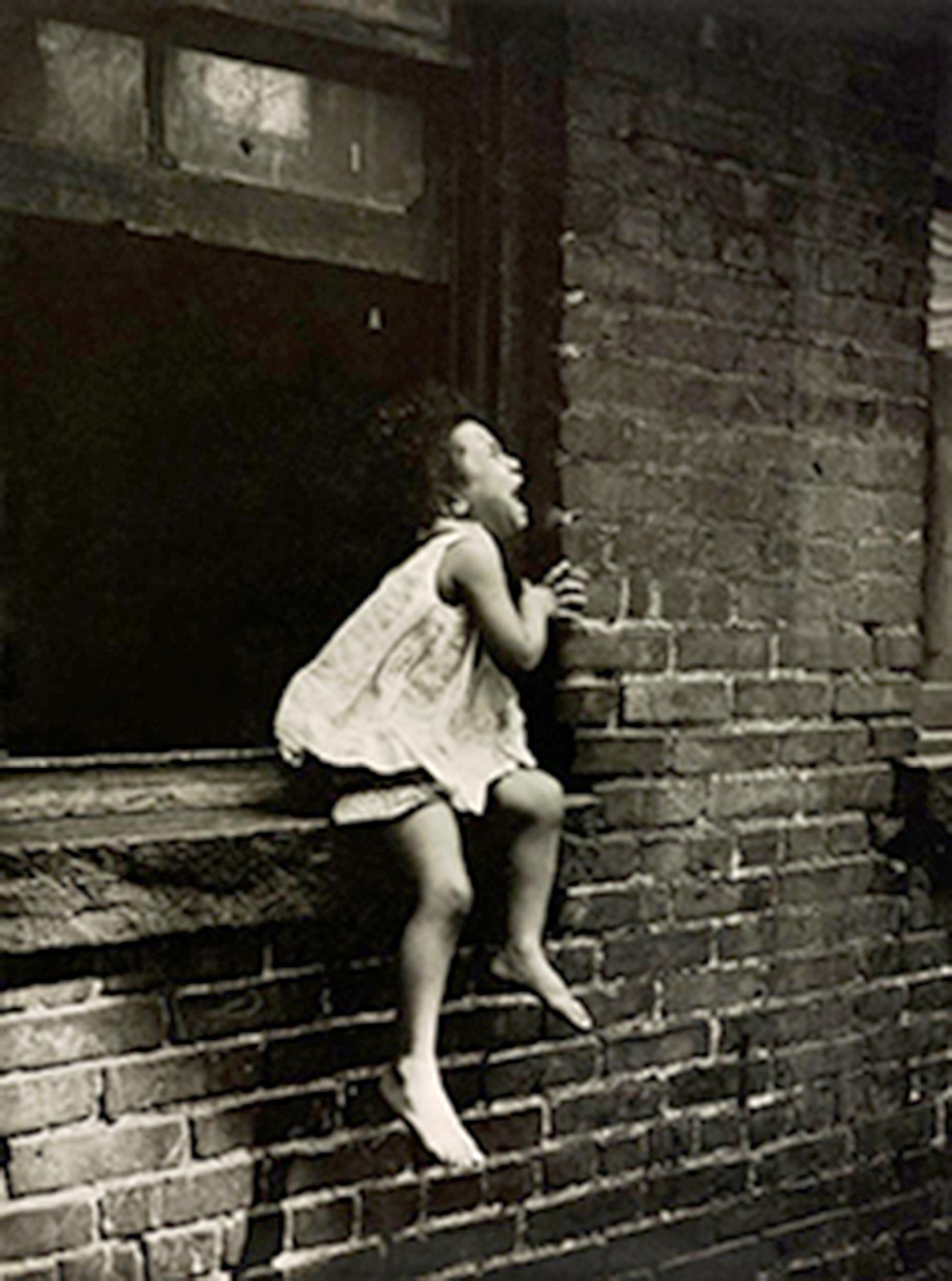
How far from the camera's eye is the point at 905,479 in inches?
118

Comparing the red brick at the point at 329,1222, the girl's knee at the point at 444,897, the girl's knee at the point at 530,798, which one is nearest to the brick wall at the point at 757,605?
the girl's knee at the point at 530,798

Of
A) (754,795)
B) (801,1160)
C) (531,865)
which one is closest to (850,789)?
(754,795)

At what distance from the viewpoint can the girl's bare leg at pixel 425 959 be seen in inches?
88.4

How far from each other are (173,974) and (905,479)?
6.14ft

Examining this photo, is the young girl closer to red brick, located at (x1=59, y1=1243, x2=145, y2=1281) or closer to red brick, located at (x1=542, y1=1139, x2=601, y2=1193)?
red brick, located at (x1=542, y1=1139, x2=601, y2=1193)

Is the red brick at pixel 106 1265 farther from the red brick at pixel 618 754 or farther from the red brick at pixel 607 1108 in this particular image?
the red brick at pixel 618 754

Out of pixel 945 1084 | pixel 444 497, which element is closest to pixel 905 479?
pixel 444 497

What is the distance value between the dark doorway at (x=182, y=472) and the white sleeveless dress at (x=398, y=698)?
0.83 feet

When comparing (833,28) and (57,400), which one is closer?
(57,400)

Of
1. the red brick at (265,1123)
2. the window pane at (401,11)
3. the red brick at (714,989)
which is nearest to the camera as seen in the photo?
the red brick at (265,1123)

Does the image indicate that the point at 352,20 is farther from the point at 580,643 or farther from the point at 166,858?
the point at 166,858

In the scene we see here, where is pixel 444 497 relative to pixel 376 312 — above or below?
below

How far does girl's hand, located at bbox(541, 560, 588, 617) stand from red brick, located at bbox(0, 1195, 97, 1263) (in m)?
1.31

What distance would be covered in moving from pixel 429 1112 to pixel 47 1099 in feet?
2.01
